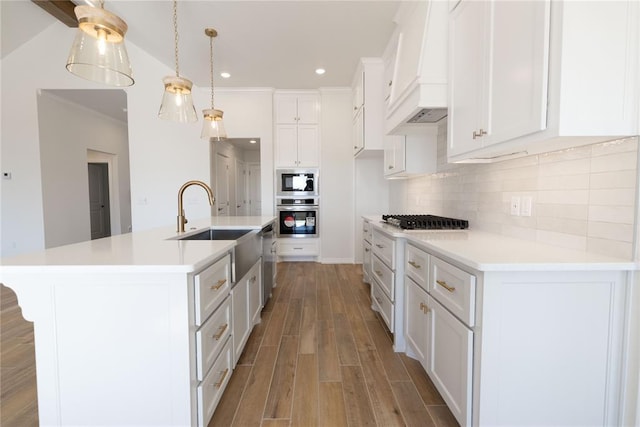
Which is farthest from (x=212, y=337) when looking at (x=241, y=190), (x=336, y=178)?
(x=241, y=190)

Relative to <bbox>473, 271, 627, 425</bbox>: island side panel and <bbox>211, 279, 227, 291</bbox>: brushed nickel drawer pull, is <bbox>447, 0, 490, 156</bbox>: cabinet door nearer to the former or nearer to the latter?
<bbox>473, 271, 627, 425</bbox>: island side panel

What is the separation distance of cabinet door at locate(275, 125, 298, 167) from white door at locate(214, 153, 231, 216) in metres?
1.09

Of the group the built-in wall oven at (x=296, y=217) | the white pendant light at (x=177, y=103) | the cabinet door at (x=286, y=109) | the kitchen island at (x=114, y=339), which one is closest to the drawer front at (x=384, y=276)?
the kitchen island at (x=114, y=339)

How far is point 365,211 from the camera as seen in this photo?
15.7 ft

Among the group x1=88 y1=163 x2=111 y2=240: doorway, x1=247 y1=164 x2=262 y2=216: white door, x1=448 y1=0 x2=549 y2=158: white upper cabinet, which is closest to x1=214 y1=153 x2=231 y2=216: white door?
x1=247 y1=164 x2=262 y2=216: white door

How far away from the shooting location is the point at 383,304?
7.79ft

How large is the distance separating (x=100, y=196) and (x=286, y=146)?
5047 millimetres

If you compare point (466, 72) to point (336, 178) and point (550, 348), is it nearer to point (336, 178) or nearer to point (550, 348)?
point (550, 348)

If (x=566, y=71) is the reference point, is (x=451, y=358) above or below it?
below

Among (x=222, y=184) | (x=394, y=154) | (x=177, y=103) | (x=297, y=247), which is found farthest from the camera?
(x=222, y=184)

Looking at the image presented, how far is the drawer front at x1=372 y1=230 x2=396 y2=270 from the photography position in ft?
6.79

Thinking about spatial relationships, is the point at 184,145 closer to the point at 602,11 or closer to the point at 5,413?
the point at 5,413

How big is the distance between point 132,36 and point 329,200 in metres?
3.48

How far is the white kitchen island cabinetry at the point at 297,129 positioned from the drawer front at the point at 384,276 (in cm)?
259
